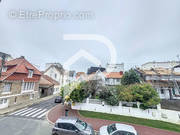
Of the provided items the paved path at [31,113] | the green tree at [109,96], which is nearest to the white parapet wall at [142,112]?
the green tree at [109,96]

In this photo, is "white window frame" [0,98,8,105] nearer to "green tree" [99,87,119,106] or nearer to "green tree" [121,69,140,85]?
"green tree" [99,87,119,106]

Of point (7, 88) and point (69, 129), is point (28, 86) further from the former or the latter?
point (69, 129)

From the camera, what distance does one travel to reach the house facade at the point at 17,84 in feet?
45.8

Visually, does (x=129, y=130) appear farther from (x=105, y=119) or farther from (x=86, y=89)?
(x=86, y=89)

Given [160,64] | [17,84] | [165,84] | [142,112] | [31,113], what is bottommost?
[31,113]

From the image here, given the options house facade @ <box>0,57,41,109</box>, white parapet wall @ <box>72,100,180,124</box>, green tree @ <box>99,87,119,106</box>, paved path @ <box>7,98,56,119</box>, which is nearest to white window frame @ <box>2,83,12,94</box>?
house facade @ <box>0,57,41,109</box>

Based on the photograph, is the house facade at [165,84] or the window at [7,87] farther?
the house facade at [165,84]

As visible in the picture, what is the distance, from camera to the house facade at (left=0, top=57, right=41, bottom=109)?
13956mm

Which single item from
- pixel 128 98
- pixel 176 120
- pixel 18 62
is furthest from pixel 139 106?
pixel 18 62

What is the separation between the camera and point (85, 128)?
708 cm

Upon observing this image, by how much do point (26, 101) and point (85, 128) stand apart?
54.7 feet

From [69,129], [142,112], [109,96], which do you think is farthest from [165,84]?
[69,129]

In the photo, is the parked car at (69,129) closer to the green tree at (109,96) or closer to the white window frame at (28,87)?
the green tree at (109,96)

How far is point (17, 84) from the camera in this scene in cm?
1594
